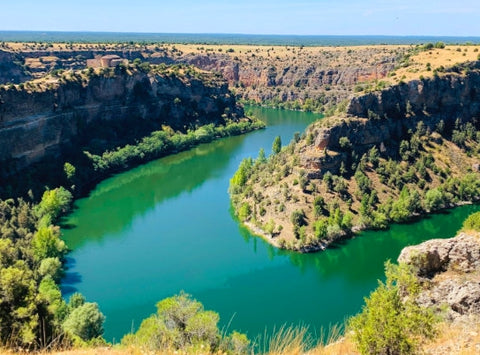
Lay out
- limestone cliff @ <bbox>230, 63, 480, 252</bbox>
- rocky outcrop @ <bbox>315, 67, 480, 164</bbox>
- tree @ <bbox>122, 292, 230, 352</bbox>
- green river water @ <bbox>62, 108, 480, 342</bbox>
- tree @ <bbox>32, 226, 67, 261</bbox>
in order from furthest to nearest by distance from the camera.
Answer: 1. rocky outcrop @ <bbox>315, 67, 480, 164</bbox>
2. limestone cliff @ <bbox>230, 63, 480, 252</bbox>
3. tree @ <bbox>32, 226, 67, 261</bbox>
4. green river water @ <bbox>62, 108, 480, 342</bbox>
5. tree @ <bbox>122, 292, 230, 352</bbox>

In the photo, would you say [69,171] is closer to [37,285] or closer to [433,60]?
[37,285]

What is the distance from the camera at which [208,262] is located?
138ft

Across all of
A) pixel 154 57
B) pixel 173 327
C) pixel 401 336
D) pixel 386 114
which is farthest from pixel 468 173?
pixel 154 57

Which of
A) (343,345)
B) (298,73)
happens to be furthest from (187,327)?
(298,73)

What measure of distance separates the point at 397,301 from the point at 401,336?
215cm

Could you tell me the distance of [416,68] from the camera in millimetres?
68250

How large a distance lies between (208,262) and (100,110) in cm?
4781

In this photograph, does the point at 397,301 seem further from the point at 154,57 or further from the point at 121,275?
the point at 154,57

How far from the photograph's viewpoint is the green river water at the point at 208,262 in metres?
34.7

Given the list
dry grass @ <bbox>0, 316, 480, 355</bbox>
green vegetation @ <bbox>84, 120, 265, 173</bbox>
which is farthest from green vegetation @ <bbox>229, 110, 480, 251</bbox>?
dry grass @ <bbox>0, 316, 480, 355</bbox>

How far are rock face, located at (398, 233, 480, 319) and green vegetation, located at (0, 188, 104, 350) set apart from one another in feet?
36.6

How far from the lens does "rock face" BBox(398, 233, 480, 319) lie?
1388 centimetres

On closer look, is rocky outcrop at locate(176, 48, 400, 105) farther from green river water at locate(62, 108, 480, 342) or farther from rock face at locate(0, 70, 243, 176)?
green river water at locate(62, 108, 480, 342)

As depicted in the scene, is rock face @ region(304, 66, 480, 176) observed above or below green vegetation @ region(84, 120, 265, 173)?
above
